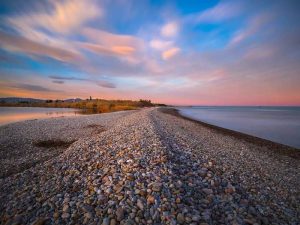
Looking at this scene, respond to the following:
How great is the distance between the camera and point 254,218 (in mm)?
4176

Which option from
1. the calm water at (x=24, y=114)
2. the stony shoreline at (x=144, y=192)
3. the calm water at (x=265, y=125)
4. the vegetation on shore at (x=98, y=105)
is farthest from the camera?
the vegetation on shore at (x=98, y=105)

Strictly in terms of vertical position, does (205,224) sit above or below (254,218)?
above

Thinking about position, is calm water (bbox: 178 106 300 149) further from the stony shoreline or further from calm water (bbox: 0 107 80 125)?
calm water (bbox: 0 107 80 125)

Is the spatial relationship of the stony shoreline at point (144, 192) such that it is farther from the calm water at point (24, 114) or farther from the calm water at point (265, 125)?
the calm water at point (24, 114)

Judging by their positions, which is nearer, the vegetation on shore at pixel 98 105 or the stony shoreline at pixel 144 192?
the stony shoreline at pixel 144 192

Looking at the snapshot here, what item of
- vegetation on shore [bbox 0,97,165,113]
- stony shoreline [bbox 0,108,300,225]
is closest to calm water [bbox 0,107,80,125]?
vegetation on shore [bbox 0,97,165,113]

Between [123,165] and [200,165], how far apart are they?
3.30 meters

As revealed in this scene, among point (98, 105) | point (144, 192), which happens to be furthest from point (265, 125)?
point (98, 105)

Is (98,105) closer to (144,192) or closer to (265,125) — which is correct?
(265,125)

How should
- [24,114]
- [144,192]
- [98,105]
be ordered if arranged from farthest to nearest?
[98,105], [24,114], [144,192]

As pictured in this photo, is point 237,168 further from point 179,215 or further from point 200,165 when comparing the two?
point 179,215

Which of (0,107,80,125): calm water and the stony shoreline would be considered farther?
(0,107,80,125): calm water

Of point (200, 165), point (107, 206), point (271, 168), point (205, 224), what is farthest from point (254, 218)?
point (271, 168)

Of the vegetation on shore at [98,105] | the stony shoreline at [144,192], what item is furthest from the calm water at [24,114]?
the stony shoreline at [144,192]
